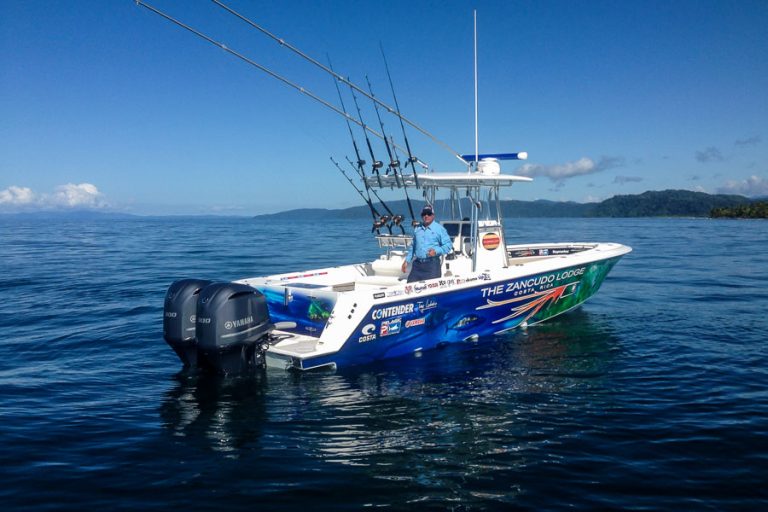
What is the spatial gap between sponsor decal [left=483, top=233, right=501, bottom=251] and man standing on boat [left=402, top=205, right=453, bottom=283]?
56.7 inches

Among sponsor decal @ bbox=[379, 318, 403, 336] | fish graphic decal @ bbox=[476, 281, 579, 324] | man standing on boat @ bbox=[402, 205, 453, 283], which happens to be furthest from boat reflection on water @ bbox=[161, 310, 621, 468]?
man standing on boat @ bbox=[402, 205, 453, 283]

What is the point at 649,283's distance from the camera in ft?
50.6

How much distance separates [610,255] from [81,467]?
32.2 feet

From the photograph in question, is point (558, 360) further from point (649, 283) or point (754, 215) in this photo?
point (754, 215)

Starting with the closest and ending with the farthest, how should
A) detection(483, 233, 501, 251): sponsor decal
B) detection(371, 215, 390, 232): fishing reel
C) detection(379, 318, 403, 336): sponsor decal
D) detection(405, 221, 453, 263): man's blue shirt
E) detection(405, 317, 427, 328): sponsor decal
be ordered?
detection(379, 318, 403, 336): sponsor decal → detection(405, 317, 427, 328): sponsor decal → detection(405, 221, 453, 263): man's blue shirt → detection(371, 215, 390, 232): fishing reel → detection(483, 233, 501, 251): sponsor decal

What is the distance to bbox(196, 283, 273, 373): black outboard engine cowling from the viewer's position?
241 inches

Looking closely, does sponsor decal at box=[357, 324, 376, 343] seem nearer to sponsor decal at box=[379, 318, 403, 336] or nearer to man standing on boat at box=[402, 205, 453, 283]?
sponsor decal at box=[379, 318, 403, 336]

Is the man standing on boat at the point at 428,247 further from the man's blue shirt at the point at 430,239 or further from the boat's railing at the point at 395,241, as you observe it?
the boat's railing at the point at 395,241

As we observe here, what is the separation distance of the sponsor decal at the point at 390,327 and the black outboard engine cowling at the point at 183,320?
2391 mm

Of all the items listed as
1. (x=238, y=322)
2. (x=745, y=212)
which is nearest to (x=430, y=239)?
(x=238, y=322)

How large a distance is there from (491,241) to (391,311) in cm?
339

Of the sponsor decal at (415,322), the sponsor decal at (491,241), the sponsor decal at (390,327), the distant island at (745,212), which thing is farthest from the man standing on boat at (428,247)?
the distant island at (745,212)

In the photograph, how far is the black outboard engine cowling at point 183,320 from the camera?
6473mm

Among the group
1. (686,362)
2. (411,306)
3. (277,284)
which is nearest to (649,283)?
(686,362)
